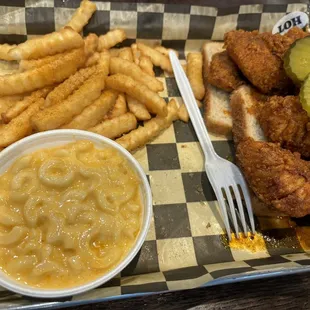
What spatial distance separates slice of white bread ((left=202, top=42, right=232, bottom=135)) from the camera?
2.62m

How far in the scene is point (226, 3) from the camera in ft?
9.48

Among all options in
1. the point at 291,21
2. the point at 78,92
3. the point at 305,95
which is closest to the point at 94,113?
the point at 78,92

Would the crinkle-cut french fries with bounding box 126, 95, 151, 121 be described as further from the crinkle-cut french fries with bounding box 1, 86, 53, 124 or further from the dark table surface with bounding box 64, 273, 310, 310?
Result: the dark table surface with bounding box 64, 273, 310, 310

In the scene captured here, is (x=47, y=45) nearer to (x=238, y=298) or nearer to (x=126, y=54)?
(x=126, y=54)

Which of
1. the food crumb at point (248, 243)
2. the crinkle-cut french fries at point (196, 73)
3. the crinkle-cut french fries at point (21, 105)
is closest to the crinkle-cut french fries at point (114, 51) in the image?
the crinkle-cut french fries at point (196, 73)

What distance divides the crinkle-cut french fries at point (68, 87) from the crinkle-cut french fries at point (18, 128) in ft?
0.31

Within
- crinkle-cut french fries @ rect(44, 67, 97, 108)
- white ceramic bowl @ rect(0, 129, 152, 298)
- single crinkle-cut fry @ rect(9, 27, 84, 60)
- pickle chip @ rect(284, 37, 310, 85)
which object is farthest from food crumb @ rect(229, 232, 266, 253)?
single crinkle-cut fry @ rect(9, 27, 84, 60)

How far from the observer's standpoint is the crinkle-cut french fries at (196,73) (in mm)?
2740

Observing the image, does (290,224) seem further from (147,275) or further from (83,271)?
(83,271)

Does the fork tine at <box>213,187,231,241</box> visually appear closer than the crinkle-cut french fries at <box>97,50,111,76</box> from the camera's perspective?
Yes

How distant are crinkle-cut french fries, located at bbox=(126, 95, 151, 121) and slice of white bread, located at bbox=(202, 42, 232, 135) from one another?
18.7 inches

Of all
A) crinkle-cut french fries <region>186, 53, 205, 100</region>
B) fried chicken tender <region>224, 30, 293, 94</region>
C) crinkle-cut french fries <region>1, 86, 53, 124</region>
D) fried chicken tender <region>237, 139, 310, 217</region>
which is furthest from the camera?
crinkle-cut french fries <region>186, 53, 205, 100</region>

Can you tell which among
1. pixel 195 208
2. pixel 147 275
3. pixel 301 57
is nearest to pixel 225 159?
pixel 195 208

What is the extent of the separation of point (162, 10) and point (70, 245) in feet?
6.49
